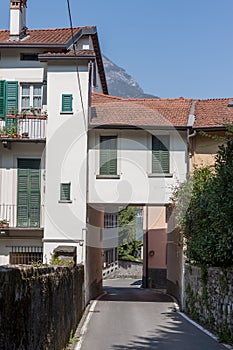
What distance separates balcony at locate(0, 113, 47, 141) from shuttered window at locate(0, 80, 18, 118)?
0.38 metres

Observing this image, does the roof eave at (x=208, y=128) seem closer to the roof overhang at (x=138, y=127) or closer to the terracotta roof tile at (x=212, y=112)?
the terracotta roof tile at (x=212, y=112)

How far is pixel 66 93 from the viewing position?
23.6 m

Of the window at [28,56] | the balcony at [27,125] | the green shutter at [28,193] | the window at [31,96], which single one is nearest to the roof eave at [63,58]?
the window at [28,56]

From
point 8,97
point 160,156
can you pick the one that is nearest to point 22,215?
point 8,97

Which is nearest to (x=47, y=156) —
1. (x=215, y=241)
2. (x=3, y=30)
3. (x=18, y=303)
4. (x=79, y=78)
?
(x=79, y=78)

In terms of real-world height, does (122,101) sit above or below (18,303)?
above

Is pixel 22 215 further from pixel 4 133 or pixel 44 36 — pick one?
pixel 44 36

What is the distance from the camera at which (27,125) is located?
2373cm

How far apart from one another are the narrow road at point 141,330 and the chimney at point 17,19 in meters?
12.1

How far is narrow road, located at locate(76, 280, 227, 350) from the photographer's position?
44.6 feet

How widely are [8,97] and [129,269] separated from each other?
4118 centimetres

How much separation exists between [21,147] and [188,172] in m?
6.96

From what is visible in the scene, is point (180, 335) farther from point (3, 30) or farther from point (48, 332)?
point (3, 30)

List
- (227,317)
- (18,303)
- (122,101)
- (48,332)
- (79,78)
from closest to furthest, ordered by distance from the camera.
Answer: (18,303) < (48,332) < (227,317) < (79,78) < (122,101)
